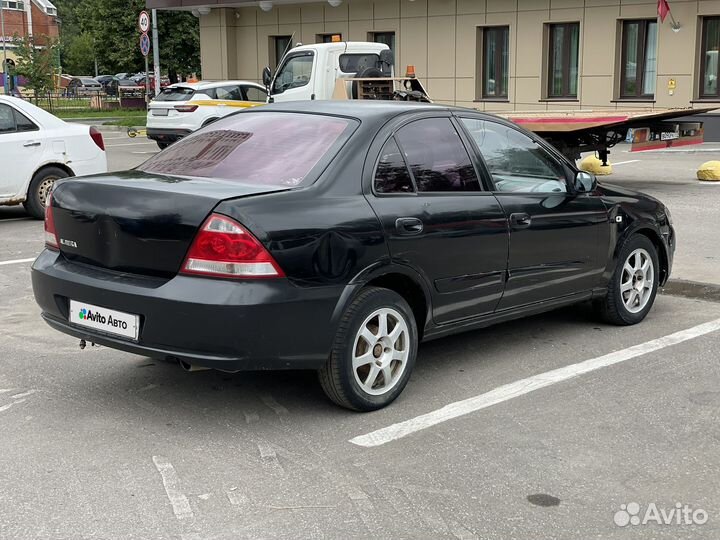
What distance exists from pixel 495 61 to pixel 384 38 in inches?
163

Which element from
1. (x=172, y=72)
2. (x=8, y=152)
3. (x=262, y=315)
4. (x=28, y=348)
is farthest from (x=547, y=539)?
(x=172, y=72)

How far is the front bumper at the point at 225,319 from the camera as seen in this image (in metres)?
4.46

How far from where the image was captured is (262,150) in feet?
17.4

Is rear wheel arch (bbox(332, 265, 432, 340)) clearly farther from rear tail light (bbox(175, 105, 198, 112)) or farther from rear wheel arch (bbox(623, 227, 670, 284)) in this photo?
rear tail light (bbox(175, 105, 198, 112))

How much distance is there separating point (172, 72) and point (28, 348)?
41.5 meters

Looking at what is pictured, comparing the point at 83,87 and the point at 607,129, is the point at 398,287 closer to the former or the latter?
the point at 607,129

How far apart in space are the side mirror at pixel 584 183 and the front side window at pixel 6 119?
25.1 ft

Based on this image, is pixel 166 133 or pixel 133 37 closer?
pixel 166 133

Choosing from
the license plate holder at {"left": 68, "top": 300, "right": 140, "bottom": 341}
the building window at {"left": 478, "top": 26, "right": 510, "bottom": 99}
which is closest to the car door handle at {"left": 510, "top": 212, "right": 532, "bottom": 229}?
the license plate holder at {"left": 68, "top": 300, "right": 140, "bottom": 341}

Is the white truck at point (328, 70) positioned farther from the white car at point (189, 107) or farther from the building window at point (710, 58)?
the building window at point (710, 58)

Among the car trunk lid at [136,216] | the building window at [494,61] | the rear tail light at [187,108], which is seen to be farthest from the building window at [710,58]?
the car trunk lid at [136,216]

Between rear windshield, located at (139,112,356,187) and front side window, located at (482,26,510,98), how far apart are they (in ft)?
71.7

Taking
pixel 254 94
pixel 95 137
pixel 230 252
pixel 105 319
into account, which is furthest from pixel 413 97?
pixel 230 252

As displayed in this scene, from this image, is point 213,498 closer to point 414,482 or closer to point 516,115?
point 414,482
